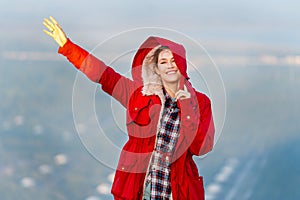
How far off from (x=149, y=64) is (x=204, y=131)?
27cm

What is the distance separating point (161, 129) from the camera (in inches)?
64.7

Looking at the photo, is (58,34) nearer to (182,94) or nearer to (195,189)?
(182,94)

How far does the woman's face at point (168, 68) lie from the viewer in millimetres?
1667

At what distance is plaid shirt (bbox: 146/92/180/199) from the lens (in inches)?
64.7

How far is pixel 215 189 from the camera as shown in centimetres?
228

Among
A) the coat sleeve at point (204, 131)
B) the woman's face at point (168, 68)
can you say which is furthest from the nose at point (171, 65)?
the coat sleeve at point (204, 131)

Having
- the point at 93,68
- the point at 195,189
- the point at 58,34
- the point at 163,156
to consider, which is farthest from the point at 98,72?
the point at 195,189

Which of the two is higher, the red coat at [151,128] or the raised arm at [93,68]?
the raised arm at [93,68]

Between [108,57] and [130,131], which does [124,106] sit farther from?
[108,57]

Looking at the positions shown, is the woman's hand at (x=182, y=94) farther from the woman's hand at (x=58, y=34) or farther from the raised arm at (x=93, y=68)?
the woman's hand at (x=58, y=34)

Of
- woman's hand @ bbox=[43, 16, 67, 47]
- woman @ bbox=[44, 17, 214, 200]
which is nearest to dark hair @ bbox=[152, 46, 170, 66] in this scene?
woman @ bbox=[44, 17, 214, 200]

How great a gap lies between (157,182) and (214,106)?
11.9 inches

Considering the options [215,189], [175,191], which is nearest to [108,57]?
[175,191]

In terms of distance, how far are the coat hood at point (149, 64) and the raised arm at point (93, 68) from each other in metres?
0.04
